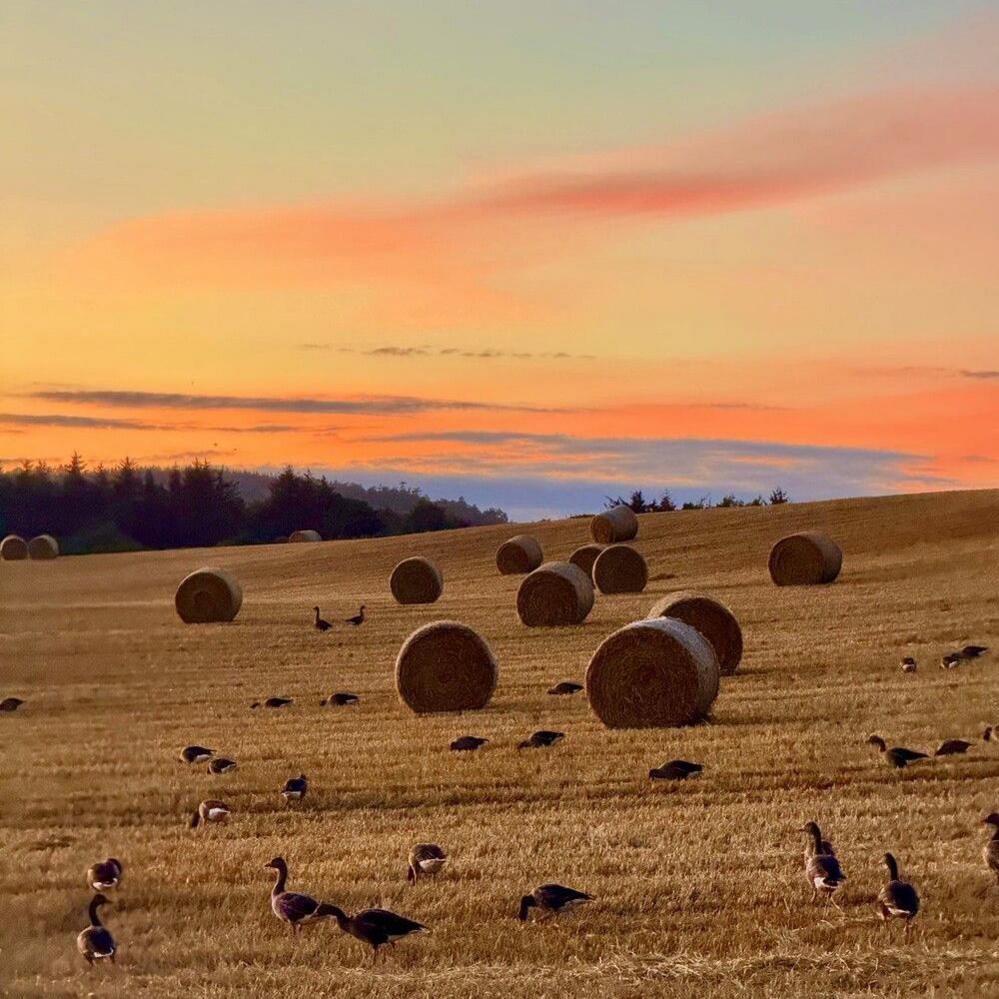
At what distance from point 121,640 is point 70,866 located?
76.5 feet

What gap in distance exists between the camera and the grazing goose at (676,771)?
53.3 feet

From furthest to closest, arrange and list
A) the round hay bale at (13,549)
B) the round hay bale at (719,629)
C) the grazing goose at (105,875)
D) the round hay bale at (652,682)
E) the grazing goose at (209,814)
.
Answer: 1. the round hay bale at (13,549)
2. the round hay bale at (719,629)
3. the round hay bale at (652,682)
4. the grazing goose at (209,814)
5. the grazing goose at (105,875)

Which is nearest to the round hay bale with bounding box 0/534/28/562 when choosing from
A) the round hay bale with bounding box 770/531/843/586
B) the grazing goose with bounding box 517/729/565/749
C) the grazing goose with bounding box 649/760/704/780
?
the round hay bale with bounding box 770/531/843/586

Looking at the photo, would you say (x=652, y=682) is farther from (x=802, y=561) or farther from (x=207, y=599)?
(x=207, y=599)

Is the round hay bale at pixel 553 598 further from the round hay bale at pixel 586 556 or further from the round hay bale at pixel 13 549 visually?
the round hay bale at pixel 13 549

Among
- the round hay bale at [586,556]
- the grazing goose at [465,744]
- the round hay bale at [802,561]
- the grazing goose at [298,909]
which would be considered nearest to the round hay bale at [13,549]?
the round hay bale at [586,556]

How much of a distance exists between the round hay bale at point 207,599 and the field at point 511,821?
754cm

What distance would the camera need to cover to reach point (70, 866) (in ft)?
45.2

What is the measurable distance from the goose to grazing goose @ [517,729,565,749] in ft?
20.4

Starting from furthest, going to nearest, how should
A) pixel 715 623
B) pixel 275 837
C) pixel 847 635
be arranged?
pixel 847 635 < pixel 715 623 < pixel 275 837

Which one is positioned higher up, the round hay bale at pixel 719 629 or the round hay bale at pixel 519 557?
the round hay bale at pixel 519 557

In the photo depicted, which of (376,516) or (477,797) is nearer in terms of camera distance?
(477,797)

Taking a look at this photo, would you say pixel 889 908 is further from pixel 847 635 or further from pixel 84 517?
pixel 84 517

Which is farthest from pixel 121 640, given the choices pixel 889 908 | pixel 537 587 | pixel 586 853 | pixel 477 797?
pixel 889 908
